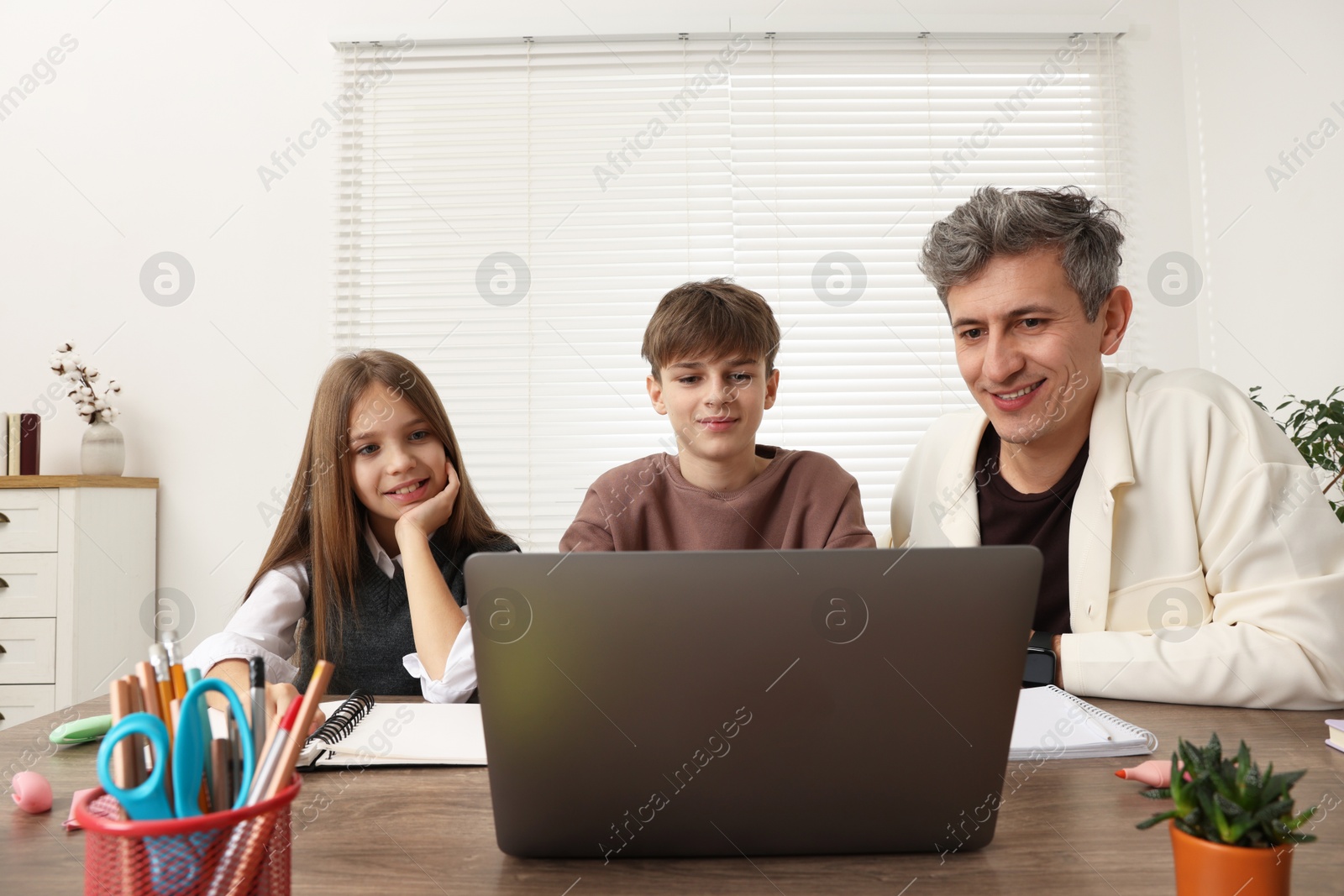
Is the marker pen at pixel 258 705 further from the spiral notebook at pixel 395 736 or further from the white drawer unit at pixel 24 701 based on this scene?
the white drawer unit at pixel 24 701

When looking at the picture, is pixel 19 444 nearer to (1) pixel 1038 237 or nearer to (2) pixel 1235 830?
(1) pixel 1038 237

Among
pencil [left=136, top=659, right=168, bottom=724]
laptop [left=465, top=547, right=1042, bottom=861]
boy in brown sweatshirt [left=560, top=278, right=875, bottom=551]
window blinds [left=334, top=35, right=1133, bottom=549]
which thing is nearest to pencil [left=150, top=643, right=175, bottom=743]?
pencil [left=136, top=659, right=168, bottom=724]

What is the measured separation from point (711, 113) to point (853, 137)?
0.50 meters

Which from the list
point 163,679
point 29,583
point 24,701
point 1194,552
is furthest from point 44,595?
point 1194,552

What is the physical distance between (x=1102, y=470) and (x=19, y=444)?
3.01 m

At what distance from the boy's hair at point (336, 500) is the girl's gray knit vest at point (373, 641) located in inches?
0.8

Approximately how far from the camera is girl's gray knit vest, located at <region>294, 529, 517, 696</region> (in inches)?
61.1

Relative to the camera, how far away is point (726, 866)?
Answer: 0.59 m

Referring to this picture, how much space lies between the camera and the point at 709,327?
163cm

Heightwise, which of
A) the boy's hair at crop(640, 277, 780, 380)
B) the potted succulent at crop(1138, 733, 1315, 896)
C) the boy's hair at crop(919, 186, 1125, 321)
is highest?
the boy's hair at crop(919, 186, 1125, 321)

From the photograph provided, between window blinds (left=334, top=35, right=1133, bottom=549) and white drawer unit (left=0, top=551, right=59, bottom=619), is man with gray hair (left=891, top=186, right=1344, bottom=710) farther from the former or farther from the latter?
white drawer unit (left=0, top=551, right=59, bottom=619)

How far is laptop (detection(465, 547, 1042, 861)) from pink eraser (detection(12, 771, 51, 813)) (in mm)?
414

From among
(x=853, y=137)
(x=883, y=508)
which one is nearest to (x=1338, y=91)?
(x=853, y=137)

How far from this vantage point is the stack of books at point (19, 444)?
2695 mm
